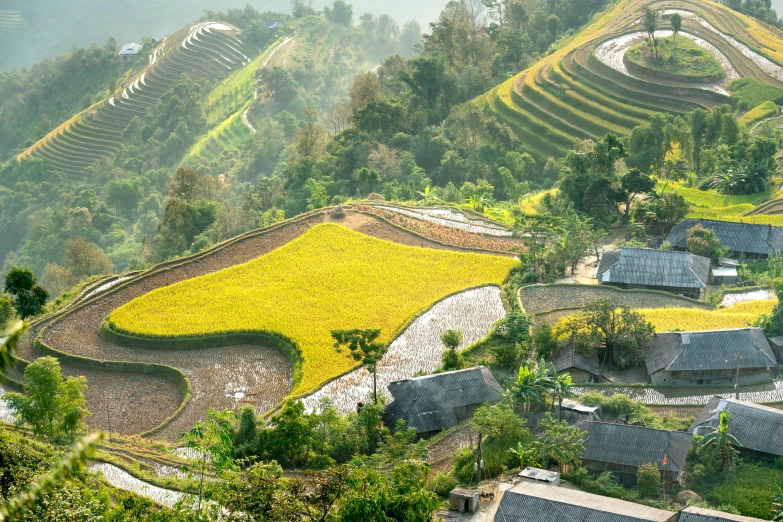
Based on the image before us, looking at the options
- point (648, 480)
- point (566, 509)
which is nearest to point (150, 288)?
point (648, 480)

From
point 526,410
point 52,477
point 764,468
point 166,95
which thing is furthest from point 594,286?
point 166,95

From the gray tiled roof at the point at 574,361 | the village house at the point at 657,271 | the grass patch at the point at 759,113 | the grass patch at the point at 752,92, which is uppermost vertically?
the grass patch at the point at 752,92

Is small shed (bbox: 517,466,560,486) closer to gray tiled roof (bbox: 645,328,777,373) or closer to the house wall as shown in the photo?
the house wall

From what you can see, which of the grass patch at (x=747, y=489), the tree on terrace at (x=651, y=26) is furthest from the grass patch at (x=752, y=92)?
the grass patch at (x=747, y=489)

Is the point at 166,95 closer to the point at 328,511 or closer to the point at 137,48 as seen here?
the point at 137,48

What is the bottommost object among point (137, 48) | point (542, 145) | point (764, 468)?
point (764, 468)

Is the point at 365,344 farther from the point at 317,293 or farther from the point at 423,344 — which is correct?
the point at 317,293

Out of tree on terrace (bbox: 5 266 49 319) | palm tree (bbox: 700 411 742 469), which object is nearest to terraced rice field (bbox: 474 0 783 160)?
tree on terrace (bbox: 5 266 49 319)

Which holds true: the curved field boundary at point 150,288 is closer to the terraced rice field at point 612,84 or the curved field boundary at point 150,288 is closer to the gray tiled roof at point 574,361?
the gray tiled roof at point 574,361
